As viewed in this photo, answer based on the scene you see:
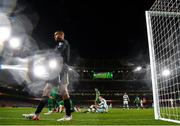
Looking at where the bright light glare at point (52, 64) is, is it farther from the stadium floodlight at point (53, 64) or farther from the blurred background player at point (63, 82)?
the blurred background player at point (63, 82)

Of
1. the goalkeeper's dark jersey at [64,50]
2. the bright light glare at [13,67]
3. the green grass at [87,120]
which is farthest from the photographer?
the bright light glare at [13,67]

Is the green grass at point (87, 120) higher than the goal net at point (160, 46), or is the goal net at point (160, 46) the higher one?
the goal net at point (160, 46)

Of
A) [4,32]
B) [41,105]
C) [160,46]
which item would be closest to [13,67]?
[4,32]

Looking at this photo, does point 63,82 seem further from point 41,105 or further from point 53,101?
point 53,101

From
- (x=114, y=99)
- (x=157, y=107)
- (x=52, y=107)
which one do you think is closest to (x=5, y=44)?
(x=114, y=99)

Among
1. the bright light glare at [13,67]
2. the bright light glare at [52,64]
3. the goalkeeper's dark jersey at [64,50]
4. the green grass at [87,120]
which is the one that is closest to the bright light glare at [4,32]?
the bright light glare at [13,67]

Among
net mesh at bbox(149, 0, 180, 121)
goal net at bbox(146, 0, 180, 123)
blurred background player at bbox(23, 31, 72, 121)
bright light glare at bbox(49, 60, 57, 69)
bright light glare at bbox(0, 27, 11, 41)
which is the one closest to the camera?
bright light glare at bbox(49, 60, 57, 69)

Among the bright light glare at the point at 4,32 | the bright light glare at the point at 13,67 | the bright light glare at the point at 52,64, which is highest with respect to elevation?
the bright light glare at the point at 4,32

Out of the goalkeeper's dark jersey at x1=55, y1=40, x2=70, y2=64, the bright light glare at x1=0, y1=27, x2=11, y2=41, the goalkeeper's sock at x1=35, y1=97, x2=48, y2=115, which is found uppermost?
the bright light glare at x1=0, y1=27, x2=11, y2=41

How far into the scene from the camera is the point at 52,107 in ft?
43.2

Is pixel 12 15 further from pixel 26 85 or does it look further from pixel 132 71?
pixel 132 71

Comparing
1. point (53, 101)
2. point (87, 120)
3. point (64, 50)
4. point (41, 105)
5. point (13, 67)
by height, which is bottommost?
point (87, 120)

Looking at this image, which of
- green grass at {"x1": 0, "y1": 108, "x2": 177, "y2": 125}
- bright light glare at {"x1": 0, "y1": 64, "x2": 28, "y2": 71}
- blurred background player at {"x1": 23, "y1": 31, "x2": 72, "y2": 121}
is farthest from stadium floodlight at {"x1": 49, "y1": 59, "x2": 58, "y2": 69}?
bright light glare at {"x1": 0, "y1": 64, "x2": 28, "y2": 71}

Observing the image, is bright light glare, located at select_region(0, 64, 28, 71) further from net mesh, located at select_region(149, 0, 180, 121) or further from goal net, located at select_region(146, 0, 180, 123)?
goal net, located at select_region(146, 0, 180, 123)
